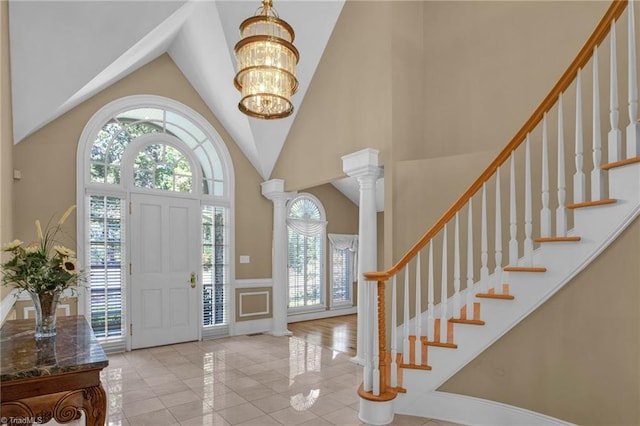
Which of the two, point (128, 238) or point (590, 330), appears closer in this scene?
point (590, 330)

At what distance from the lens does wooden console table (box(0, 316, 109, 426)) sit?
1.54 meters

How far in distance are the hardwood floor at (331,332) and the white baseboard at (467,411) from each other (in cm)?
196

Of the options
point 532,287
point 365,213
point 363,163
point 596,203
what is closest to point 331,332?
point 365,213

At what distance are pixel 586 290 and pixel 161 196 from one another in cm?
507

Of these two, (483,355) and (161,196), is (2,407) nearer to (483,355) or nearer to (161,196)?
(483,355)

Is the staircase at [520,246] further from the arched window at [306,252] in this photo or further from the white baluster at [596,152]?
the arched window at [306,252]

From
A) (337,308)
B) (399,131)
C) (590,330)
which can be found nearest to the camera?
(590,330)

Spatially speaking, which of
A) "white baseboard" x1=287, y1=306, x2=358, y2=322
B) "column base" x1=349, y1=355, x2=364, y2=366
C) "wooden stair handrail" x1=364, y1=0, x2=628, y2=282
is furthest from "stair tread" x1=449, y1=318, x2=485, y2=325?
"white baseboard" x1=287, y1=306, x2=358, y2=322

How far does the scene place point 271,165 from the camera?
20.8 feet

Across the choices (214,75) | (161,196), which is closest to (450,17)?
(214,75)

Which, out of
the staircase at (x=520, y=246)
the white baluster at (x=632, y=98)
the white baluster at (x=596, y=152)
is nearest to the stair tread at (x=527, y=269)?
the staircase at (x=520, y=246)

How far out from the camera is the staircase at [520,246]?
234 cm

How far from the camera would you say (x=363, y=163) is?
4371 millimetres

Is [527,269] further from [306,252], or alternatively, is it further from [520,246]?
[306,252]
